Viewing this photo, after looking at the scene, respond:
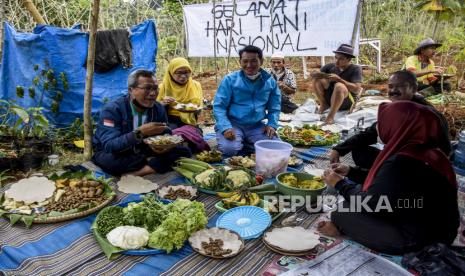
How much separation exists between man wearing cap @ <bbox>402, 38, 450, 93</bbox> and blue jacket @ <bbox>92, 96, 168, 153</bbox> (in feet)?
16.5

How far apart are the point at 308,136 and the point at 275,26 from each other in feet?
8.20

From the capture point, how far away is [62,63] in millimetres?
5121

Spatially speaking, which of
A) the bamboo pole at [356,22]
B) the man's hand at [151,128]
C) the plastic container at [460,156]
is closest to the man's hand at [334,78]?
the bamboo pole at [356,22]

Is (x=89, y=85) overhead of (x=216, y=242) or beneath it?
overhead

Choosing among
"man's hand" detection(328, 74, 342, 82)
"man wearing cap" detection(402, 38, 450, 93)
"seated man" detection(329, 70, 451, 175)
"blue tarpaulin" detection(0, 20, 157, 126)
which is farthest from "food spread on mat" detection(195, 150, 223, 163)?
"man wearing cap" detection(402, 38, 450, 93)

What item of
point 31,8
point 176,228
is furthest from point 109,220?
point 31,8

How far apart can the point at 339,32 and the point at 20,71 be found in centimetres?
499

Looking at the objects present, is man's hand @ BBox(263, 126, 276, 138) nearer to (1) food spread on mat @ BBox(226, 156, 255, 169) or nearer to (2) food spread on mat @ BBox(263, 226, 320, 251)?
(1) food spread on mat @ BBox(226, 156, 255, 169)

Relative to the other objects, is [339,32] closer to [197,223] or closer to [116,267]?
[197,223]

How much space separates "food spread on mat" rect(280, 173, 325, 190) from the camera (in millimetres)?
2746

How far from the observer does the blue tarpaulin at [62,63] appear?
199 inches

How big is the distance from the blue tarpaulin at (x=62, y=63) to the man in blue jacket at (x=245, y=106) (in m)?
2.08

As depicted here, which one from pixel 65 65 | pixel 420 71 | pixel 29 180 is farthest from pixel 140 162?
pixel 420 71

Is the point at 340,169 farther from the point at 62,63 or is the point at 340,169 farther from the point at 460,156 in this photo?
the point at 62,63
